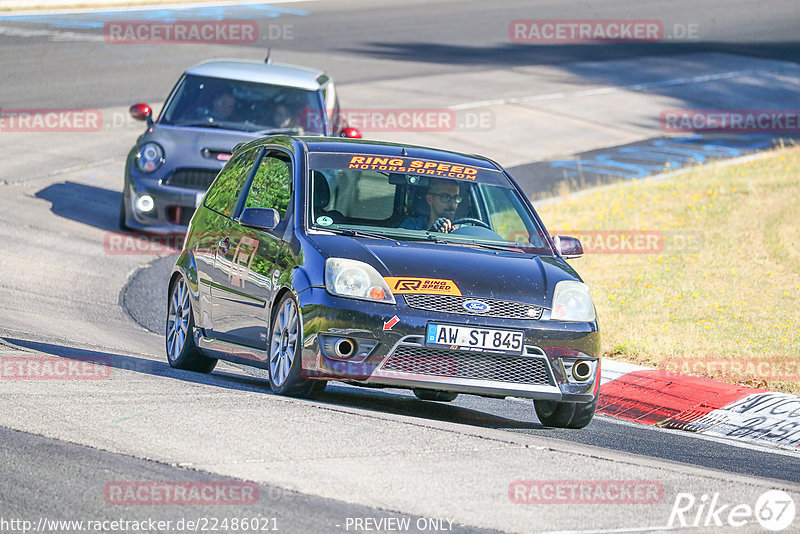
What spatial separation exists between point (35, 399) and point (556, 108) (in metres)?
21.1

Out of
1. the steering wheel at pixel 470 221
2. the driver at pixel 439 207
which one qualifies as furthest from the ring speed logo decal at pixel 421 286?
the steering wheel at pixel 470 221

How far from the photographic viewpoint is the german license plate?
7.95m

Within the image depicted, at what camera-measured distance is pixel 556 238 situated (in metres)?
9.26

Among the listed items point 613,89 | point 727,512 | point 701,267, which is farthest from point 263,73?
point 613,89

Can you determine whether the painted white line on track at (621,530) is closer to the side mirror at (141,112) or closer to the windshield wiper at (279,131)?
the windshield wiper at (279,131)

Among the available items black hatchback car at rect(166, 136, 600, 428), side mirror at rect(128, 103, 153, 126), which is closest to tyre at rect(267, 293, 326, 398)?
black hatchback car at rect(166, 136, 600, 428)

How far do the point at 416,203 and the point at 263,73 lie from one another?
25.6ft

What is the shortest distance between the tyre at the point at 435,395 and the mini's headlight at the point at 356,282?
157 cm

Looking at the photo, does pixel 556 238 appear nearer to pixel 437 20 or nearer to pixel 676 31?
pixel 437 20

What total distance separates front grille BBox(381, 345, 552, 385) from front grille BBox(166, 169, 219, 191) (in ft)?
26.6

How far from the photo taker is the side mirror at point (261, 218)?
8695 mm

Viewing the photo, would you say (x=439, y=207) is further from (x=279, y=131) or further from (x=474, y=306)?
(x=279, y=131)

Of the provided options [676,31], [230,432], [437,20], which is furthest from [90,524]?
[676,31]

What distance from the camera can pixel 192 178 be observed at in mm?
15703
